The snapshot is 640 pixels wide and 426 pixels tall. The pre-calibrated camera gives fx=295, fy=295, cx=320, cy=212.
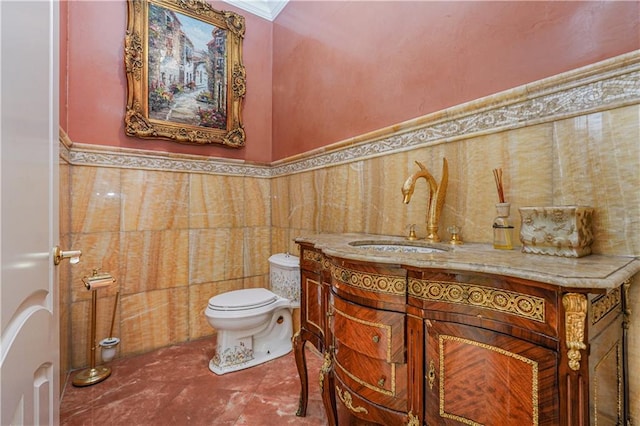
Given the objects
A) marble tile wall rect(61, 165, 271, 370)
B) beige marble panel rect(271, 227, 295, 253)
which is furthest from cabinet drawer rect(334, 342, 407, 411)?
marble tile wall rect(61, 165, 271, 370)

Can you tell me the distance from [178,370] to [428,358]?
182 cm

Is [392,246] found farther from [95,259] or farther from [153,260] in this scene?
[95,259]

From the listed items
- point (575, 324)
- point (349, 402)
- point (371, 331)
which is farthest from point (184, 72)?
point (575, 324)

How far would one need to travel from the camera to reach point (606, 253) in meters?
0.91

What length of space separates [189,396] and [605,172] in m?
2.17

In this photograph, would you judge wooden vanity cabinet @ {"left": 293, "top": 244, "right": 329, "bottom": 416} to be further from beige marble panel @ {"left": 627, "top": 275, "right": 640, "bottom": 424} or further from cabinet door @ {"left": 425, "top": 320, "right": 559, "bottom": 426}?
beige marble panel @ {"left": 627, "top": 275, "right": 640, "bottom": 424}

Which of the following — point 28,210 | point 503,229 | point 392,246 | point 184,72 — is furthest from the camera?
point 184,72

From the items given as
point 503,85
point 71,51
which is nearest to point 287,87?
point 71,51

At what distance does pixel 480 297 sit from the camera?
0.74 meters

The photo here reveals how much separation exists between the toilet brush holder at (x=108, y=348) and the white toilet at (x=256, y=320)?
0.67m

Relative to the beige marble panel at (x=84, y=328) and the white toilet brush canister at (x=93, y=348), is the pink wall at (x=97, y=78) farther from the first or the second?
the beige marble panel at (x=84, y=328)

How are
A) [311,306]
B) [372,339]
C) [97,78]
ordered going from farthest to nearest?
[97,78], [311,306], [372,339]

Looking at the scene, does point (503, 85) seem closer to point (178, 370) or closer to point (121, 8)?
point (178, 370)

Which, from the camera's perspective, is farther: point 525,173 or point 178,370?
point 178,370
